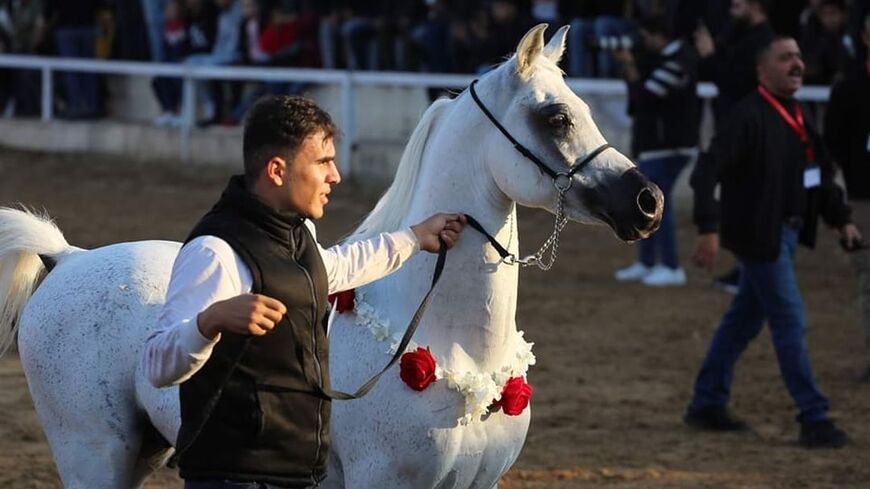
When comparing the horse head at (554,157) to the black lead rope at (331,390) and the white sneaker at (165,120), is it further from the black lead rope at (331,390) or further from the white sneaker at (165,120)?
the white sneaker at (165,120)

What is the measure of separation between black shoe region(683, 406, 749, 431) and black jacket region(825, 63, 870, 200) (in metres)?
1.71

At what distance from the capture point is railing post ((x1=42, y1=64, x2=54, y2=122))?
1812cm

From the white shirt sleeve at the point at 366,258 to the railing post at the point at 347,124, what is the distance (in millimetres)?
11580

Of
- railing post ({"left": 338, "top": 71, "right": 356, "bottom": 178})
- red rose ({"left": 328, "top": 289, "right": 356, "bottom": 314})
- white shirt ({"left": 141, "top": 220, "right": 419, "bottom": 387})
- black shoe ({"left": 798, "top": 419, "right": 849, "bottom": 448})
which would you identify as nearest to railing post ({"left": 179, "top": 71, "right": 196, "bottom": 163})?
railing post ({"left": 338, "top": 71, "right": 356, "bottom": 178})

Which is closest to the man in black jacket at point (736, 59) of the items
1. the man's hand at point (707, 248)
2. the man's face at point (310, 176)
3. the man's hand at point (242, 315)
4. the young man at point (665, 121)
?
the young man at point (665, 121)

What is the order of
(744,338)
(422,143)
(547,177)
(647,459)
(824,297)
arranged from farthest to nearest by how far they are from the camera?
1. (824,297)
2. (744,338)
3. (647,459)
4. (422,143)
5. (547,177)

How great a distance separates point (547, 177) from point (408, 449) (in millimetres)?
869

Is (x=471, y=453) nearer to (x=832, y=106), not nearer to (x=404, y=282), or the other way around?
(x=404, y=282)

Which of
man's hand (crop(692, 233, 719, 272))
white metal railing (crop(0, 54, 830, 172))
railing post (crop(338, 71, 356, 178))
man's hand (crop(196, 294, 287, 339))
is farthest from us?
railing post (crop(338, 71, 356, 178))

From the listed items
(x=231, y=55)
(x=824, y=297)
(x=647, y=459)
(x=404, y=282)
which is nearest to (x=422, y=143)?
(x=404, y=282)

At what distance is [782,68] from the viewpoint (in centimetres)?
742

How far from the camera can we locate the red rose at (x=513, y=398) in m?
4.44

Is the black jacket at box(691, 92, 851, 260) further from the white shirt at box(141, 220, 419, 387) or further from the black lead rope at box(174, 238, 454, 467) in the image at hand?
the white shirt at box(141, 220, 419, 387)

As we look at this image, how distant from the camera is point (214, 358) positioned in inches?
145
